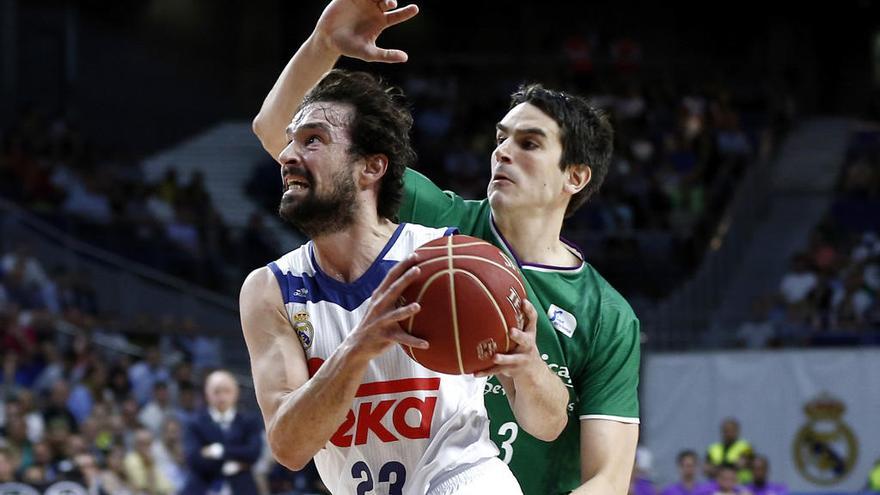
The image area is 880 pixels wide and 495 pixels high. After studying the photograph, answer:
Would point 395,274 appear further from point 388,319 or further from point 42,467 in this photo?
point 42,467

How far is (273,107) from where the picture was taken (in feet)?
16.2

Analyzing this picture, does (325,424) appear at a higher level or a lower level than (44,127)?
lower

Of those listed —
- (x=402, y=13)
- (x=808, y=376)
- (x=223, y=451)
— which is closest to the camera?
(x=402, y=13)

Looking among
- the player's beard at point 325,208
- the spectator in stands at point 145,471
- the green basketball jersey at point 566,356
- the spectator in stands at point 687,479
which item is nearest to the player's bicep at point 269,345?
the player's beard at point 325,208

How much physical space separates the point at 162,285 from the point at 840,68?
14289 millimetres

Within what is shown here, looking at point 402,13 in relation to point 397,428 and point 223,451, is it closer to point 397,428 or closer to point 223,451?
point 397,428

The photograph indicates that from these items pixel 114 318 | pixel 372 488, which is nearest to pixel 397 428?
pixel 372 488

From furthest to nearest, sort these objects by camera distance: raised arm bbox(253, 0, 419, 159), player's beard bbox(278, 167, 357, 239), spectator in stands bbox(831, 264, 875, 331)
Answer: spectator in stands bbox(831, 264, 875, 331)
raised arm bbox(253, 0, 419, 159)
player's beard bbox(278, 167, 357, 239)

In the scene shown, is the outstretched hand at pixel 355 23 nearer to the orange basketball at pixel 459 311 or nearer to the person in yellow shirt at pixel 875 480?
the orange basketball at pixel 459 311

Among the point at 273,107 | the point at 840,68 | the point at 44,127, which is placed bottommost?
the point at 273,107

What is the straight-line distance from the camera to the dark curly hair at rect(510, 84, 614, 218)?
524 centimetres

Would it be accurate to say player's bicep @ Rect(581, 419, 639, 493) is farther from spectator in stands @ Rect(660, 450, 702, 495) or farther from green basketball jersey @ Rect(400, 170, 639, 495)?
spectator in stands @ Rect(660, 450, 702, 495)

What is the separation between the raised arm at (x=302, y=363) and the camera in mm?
3678

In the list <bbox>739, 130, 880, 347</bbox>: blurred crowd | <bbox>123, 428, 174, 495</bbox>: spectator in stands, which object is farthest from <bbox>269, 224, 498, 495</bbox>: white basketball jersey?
<bbox>739, 130, 880, 347</bbox>: blurred crowd
